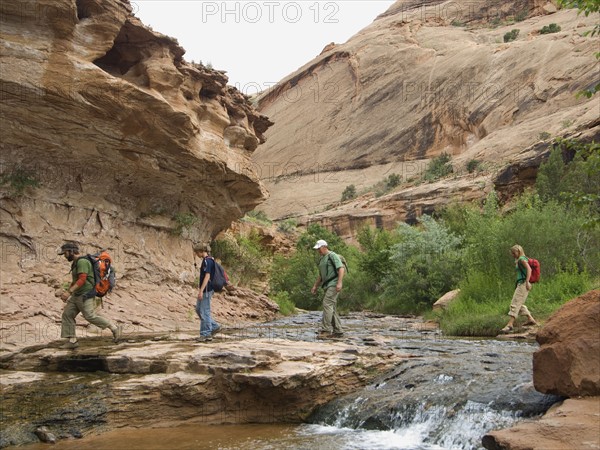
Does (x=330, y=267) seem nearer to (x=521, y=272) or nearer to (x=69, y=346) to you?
(x=521, y=272)

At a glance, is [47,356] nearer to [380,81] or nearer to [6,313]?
[6,313]

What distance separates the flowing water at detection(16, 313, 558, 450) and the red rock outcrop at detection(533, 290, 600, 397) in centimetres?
31

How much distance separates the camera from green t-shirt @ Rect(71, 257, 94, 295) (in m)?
7.85

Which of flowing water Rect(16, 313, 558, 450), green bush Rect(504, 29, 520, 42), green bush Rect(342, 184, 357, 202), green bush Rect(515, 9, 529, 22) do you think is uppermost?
green bush Rect(515, 9, 529, 22)

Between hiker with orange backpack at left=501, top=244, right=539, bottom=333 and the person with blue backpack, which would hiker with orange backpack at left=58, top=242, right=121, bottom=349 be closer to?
the person with blue backpack

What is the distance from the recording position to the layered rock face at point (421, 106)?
43.3m

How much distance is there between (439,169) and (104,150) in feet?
128

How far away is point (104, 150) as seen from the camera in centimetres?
1234

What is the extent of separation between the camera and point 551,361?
4902 millimetres

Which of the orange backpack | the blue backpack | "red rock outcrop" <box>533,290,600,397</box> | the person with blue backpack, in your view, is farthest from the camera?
the blue backpack

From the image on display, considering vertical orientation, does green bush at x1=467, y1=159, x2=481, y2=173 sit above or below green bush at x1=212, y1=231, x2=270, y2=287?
above

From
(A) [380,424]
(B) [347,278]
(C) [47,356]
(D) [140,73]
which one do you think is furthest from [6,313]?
(B) [347,278]

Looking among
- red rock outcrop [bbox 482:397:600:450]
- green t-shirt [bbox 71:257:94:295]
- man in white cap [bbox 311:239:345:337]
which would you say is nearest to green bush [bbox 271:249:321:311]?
man in white cap [bbox 311:239:345:337]

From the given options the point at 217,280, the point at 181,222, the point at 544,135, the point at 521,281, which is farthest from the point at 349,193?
the point at 217,280
